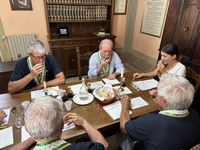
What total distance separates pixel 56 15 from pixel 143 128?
2998 mm

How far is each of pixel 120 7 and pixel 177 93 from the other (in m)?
3.49

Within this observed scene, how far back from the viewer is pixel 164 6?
3037 mm

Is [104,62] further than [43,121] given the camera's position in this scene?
Yes

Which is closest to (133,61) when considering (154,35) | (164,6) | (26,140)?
(154,35)

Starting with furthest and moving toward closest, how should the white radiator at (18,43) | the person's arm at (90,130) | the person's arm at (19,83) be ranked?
the white radiator at (18,43) → the person's arm at (19,83) → the person's arm at (90,130)

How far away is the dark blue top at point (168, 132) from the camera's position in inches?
35.0

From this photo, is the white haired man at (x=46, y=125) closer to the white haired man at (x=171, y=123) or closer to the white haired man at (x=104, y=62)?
the white haired man at (x=171, y=123)

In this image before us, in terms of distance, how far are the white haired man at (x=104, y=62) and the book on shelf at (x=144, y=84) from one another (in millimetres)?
333

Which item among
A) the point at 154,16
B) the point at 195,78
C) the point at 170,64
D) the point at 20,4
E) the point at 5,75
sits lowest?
the point at 5,75

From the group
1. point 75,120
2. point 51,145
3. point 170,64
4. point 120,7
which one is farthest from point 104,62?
point 120,7

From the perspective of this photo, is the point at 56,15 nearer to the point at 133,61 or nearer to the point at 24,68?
the point at 24,68

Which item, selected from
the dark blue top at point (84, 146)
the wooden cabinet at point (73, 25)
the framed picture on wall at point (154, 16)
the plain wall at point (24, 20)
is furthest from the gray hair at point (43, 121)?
the framed picture on wall at point (154, 16)

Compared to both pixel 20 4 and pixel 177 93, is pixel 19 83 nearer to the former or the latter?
pixel 177 93

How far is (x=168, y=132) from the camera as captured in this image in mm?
896
